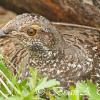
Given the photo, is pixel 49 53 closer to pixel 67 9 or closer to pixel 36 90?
pixel 36 90

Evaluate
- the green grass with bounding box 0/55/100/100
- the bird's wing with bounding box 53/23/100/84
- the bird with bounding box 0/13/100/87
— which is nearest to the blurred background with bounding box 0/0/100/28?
the bird's wing with bounding box 53/23/100/84

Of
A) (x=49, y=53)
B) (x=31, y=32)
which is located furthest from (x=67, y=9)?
(x=31, y=32)

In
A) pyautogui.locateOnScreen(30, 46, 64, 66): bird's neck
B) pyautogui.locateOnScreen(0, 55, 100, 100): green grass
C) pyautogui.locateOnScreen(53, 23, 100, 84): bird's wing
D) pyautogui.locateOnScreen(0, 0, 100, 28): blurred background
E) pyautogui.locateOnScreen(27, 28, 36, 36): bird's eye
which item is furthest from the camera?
pyautogui.locateOnScreen(0, 0, 100, 28): blurred background

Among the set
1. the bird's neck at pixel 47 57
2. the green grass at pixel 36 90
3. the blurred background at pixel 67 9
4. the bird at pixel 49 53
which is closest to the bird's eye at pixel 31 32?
the bird at pixel 49 53

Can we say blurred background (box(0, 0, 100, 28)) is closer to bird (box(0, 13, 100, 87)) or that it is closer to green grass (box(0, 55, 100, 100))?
bird (box(0, 13, 100, 87))

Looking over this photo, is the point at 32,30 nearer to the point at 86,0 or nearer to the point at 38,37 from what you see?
the point at 38,37

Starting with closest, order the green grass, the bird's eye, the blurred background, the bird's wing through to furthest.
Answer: the green grass
the bird's eye
the bird's wing
the blurred background

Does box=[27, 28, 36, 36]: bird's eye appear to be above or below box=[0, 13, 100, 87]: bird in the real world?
above
